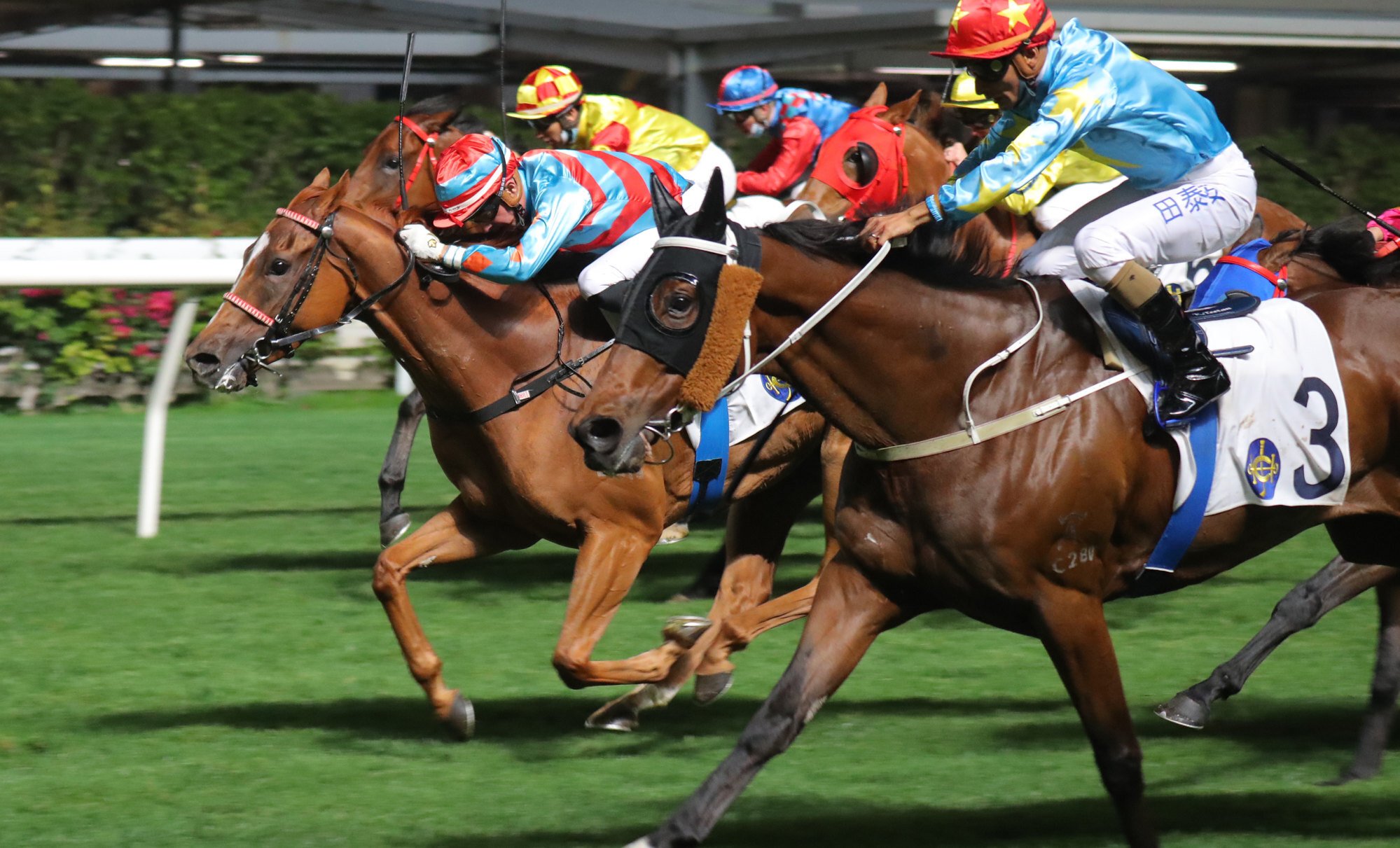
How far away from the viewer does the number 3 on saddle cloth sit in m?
3.57

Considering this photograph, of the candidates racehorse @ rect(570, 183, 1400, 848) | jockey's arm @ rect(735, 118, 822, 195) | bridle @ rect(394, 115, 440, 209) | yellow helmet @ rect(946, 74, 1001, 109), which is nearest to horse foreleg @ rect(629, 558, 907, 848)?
racehorse @ rect(570, 183, 1400, 848)

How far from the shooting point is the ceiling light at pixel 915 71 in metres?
13.3

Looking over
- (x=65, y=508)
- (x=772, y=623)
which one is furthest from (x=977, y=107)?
(x=65, y=508)

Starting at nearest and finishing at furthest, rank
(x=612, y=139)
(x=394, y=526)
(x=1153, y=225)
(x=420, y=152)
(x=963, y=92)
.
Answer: (x=1153, y=225) < (x=963, y=92) < (x=394, y=526) < (x=420, y=152) < (x=612, y=139)

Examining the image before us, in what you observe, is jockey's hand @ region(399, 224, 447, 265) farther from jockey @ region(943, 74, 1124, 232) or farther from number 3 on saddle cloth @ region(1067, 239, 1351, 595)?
number 3 on saddle cloth @ region(1067, 239, 1351, 595)

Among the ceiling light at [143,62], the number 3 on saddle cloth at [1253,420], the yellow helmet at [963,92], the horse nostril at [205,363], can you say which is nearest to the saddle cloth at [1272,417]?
the number 3 on saddle cloth at [1253,420]

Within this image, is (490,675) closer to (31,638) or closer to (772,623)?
(772,623)

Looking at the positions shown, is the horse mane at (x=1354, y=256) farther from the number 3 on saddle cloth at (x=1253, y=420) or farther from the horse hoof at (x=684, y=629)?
the horse hoof at (x=684, y=629)

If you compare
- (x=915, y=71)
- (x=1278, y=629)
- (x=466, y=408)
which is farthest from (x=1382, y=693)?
(x=915, y=71)

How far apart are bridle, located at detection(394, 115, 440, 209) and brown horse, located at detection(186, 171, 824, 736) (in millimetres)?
472

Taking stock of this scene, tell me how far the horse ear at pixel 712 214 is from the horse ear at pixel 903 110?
12.6 ft

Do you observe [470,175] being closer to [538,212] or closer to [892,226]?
[538,212]

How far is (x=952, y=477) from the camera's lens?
11.0 ft

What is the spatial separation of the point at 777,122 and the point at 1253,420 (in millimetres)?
4846
